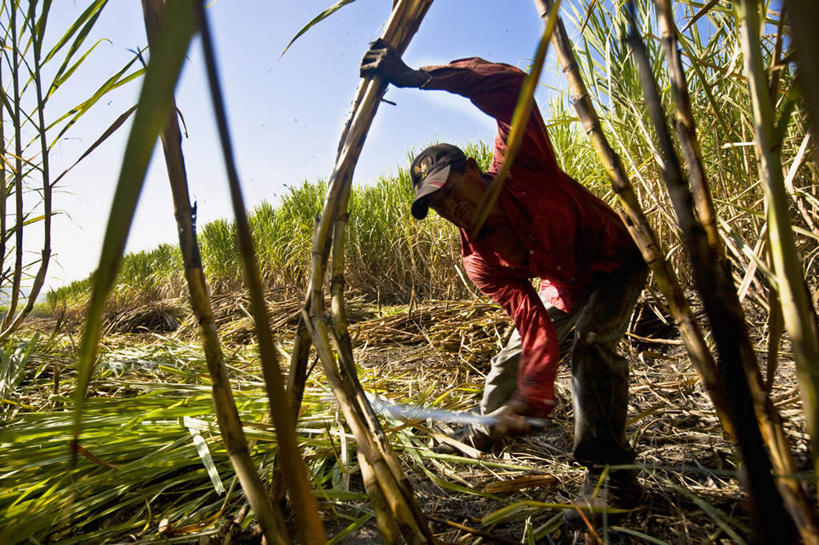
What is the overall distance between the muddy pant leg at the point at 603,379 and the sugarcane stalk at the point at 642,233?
894 millimetres

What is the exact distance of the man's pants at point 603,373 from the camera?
52.8 inches

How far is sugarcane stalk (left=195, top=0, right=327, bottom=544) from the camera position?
0.16 m

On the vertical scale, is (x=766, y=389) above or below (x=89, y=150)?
below

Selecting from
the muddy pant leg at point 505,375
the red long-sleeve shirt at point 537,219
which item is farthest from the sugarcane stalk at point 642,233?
the muddy pant leg at point 505,375

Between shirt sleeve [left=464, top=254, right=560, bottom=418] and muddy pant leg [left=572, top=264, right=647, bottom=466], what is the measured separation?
0.30 ft

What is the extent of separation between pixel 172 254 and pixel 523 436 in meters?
9.92

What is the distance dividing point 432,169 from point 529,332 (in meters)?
0.67

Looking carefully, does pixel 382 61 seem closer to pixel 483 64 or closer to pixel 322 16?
pixel 322 16

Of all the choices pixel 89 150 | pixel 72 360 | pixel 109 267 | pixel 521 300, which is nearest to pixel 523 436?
pixel 521 300

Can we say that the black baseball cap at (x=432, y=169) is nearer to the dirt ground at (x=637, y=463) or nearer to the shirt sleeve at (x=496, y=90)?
the shirt sleeve at (x=496, y=90)

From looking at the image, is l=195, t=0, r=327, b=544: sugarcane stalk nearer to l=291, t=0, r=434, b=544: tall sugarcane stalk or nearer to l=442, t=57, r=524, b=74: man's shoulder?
l=291, t=0, r=434, b=544: tall sugarcane stalk

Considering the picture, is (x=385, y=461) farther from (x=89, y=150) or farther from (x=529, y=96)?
(x=89, y=150)

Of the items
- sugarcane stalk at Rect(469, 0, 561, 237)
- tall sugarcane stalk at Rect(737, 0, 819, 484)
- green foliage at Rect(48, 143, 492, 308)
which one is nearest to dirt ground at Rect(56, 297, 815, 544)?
tall sugarcane stalk at Rect(737, 0, 819, 484)

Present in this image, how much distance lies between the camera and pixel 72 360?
236 cm
